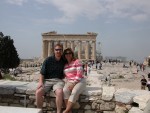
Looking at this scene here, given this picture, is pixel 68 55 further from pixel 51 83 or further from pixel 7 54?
pixel 7 54

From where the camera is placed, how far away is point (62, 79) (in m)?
6.64

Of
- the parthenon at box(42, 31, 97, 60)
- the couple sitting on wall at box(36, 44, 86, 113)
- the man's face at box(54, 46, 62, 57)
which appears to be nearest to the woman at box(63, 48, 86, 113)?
the couple sitting on wall at box(36, 44, 86, 113)

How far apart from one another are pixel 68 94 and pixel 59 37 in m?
96.5

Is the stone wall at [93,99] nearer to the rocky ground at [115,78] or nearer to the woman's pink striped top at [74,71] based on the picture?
the woman's pink striped top at [74,71]

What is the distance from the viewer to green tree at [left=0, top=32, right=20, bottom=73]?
45.0 meters

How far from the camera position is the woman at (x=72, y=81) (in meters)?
6.05

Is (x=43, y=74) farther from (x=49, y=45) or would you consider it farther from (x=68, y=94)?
(x=49, y=45)

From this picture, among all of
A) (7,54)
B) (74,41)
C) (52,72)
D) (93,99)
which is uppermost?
(74,41)

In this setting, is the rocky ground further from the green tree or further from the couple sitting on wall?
the couple sitting on wall

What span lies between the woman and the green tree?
3887 cm

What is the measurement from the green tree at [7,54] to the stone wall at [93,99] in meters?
38.2

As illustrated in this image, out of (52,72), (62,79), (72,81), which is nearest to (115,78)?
(62,79)

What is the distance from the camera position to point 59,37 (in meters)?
102

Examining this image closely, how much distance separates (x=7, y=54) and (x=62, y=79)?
40410 mm
